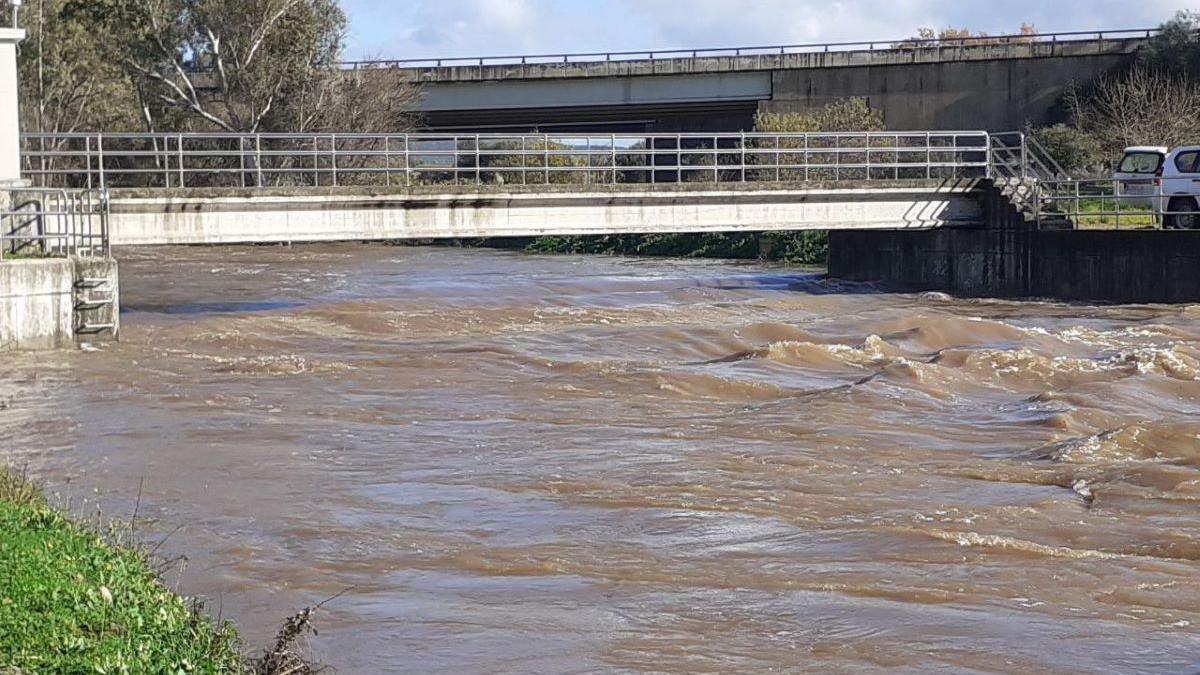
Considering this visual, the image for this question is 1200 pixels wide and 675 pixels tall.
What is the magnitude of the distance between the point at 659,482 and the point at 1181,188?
23507 mm

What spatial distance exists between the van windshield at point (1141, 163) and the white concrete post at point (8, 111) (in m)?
23.9

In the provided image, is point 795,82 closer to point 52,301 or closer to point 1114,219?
Answer: point 1114,219

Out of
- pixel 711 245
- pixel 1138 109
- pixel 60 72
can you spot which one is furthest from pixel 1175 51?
pixel 60 72

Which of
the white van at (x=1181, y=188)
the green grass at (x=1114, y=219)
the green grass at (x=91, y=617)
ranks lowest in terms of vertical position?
the green grass at (x=91, y=617)

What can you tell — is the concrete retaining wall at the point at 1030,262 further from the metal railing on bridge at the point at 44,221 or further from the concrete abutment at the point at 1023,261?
the metal railing on bridge at the point at 44,221

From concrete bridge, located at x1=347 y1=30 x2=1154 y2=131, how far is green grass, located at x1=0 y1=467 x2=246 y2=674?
5379 centimetres

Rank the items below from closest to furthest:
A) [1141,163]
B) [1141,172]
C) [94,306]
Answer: [94,306], [1141,172], [1141,163]

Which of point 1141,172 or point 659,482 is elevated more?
point 1141,172

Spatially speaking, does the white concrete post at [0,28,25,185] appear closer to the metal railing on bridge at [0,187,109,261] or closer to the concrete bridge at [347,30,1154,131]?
the metal railing on bridge at [0,187,109,261]

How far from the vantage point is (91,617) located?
852 cm

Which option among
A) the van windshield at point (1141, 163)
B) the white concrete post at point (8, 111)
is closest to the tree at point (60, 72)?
the white concrete post at point (8, 111)

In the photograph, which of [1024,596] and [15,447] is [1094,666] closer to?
[1024,596]

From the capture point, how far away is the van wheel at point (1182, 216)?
115 feet

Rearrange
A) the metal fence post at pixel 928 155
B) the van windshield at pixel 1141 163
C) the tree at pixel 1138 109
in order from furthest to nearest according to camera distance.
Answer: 1. the tree at pixel 1138 109
2. the metal fence post at pixel 928 155
3. the van windshield at pixel 1141 163
